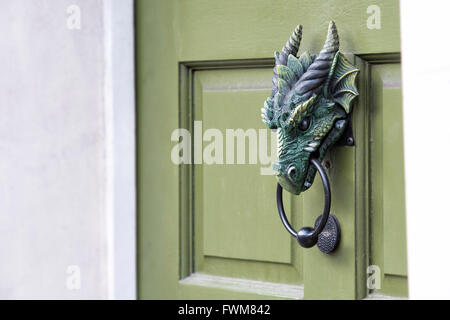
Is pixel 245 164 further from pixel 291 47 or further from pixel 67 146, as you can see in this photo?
pixel 67 146

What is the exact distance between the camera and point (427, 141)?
687 mm

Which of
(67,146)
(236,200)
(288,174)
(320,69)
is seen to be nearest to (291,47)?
(320,69)

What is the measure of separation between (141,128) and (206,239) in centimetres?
25

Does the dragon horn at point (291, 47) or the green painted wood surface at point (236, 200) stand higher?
the dragon horn at point (291, 47)

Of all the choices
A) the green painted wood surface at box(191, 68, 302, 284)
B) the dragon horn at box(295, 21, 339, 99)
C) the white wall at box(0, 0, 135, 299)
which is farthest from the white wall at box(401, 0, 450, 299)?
the white wall at box(0, 0, 135, 299)

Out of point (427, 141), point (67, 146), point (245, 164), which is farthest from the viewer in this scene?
point (67, 146)

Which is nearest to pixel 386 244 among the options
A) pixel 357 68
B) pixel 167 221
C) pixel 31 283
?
pixel 357 68

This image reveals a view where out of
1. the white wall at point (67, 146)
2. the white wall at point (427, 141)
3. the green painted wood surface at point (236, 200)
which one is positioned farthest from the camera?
the white wall at point (67, 146)

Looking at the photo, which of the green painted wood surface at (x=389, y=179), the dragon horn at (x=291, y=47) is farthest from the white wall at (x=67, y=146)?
the green painted wood surface at (x=389, y=179)

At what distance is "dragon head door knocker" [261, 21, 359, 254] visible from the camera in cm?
91

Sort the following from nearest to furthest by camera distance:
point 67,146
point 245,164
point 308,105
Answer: point 308,105 < point 245,164 < point 67,146

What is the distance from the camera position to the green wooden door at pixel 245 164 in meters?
0.95

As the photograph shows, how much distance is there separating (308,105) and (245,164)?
0.72ft

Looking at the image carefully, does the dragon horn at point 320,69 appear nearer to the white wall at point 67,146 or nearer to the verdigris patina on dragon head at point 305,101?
the verdigris patina on dragon head at point 305,101
